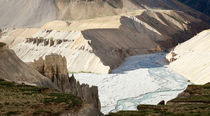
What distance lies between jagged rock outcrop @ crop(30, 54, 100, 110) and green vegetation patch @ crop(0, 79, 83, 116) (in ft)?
32.8

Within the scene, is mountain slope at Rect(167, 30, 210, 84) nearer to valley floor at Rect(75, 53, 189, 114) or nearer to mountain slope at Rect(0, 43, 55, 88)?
valley floor at Rect(75, 53, 189, 114)

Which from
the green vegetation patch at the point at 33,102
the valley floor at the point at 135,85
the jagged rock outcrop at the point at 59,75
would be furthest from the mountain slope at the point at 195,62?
the green vegetation patch at the point at 33,102

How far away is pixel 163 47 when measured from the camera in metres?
127

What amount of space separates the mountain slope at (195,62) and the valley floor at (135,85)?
1816mm

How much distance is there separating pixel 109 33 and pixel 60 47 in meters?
15.7

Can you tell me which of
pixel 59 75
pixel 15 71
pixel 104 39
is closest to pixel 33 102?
pixel 15 71

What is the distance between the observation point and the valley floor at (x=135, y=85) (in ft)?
156

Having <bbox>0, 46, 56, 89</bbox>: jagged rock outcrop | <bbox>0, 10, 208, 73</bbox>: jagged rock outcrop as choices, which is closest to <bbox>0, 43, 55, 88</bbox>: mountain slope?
<bbox>0, 46, 56, 89</bbox>: jagged rock outcrop

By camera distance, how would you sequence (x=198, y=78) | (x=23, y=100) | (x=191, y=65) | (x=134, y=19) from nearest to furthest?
(x=23, y=100) → (x=198, y=78) → (x=191, y=65) → (x=134, y=19)

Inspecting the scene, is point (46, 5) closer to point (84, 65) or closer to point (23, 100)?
point (84, 65)

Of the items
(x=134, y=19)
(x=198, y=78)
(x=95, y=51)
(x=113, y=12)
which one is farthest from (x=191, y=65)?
(x=113, y=12)

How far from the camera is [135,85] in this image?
59750 millimetres

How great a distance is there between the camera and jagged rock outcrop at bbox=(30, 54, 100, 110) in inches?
1224

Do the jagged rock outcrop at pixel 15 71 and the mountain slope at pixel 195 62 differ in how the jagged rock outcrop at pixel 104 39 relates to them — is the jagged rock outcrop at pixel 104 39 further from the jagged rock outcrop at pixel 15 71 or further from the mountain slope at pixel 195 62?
the jagged rock outcrop at pixel 15 71
